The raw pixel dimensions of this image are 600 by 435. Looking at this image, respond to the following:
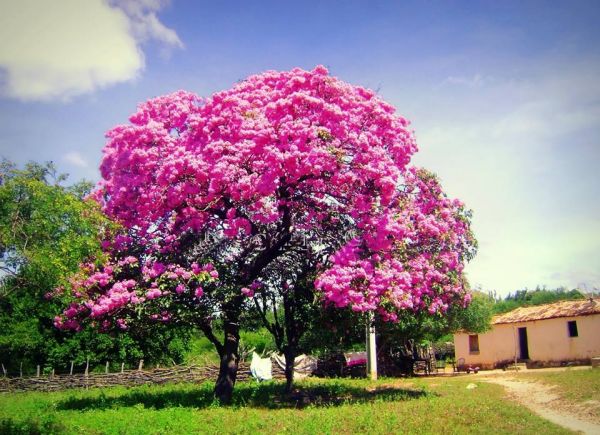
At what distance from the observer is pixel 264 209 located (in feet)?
49.9

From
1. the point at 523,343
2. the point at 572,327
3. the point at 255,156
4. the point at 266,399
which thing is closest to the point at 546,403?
the point at 266,399

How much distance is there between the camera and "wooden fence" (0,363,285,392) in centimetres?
2864

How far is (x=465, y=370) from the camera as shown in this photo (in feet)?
115

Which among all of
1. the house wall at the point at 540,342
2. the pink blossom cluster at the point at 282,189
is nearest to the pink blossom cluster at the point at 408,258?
the pink blossom cluster at the point at 282,189

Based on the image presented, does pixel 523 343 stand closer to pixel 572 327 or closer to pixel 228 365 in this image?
pixel 572 327

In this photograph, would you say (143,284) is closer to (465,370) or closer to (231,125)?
(231,125)

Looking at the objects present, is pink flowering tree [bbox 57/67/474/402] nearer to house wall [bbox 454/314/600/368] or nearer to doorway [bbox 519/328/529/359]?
house wall [bbox 454/314/600/368]

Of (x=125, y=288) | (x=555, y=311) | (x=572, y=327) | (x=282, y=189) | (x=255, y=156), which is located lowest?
(x=572, y=327)

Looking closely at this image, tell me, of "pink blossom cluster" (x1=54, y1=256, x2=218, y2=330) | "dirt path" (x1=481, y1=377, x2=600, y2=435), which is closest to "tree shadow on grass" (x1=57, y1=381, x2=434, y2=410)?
"pink blossom cluster" (x1=54, y1=256, x2=218, y2=330)

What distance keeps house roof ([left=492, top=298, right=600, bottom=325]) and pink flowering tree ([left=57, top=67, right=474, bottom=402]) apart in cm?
1794

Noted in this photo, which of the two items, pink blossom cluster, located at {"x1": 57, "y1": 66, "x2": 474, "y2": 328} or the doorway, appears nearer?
pink blossom cluster, located at {"x1": 57, "y1": 66, "x2": 474, "y2": 328}

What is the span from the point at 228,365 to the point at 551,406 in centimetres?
1064

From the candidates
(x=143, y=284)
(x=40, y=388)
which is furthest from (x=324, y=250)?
(x=40, y=388)

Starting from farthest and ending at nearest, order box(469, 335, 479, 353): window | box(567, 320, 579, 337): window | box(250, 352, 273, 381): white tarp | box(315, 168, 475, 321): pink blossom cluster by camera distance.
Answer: box(469, 335, 479, 353): window
box(567, 320, 579, 337): window
box(250, 352, 273, 381): white tarp
box(315, 168, 475, 321): pink blossom cluster
